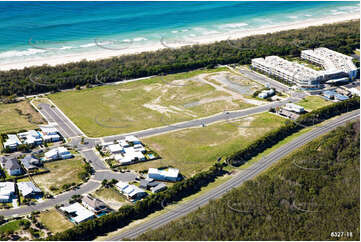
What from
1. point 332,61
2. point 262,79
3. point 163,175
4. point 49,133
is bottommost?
point 163,175

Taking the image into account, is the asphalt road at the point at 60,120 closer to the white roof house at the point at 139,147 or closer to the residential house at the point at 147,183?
the white roof house at the point at 139,147

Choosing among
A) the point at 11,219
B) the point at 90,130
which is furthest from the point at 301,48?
the point at 11,219

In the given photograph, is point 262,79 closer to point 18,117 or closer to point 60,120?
point 60,120

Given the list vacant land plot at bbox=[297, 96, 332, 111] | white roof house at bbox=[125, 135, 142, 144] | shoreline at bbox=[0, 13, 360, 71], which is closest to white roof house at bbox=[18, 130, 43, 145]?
white roof house at bbox=[125, 135, 142, 144]

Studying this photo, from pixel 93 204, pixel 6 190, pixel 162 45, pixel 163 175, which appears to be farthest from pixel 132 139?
pixel 162 45

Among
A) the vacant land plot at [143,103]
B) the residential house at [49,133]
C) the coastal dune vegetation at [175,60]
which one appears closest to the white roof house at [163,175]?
the vacant land plot at [143,103]

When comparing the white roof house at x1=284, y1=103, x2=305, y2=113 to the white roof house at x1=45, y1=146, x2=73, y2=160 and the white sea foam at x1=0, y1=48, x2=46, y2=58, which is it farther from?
the white sea foam at x1=0, y1=48, x2=46, y2=58

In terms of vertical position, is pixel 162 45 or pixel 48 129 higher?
pixel 162 45
